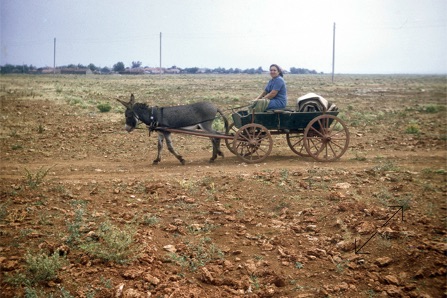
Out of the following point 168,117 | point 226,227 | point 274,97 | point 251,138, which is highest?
point 274,97

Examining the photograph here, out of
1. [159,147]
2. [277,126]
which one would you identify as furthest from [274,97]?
[159,147]

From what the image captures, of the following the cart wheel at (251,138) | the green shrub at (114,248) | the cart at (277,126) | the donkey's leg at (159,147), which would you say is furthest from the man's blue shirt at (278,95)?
the green shrub at (114,248)

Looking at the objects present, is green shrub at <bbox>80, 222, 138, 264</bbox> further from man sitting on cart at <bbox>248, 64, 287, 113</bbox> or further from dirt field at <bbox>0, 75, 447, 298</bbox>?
man sitting on cart at <bbox>248, 64, 287, 113</bbox>

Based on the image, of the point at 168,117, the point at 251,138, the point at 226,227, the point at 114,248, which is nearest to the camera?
the point at 114,248

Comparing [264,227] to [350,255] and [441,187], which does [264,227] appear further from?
[441,187]

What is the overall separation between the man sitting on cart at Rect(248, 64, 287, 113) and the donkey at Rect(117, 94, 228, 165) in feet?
4.40

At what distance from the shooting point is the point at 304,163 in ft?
33.9

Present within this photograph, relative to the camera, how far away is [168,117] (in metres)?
10.6

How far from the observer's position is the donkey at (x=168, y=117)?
10.5m

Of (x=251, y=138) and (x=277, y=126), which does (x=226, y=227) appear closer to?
(x=251, y=138)

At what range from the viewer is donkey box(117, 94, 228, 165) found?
10.5 meters

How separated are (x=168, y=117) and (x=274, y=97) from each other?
300cm

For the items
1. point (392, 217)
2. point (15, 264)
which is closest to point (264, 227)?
point (392, 217)

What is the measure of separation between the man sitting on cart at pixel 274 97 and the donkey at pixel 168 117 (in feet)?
4.40
